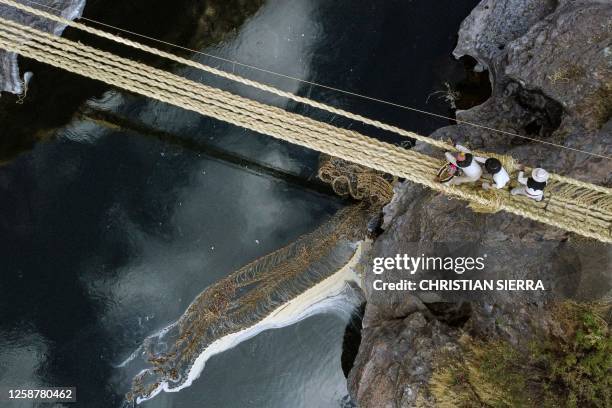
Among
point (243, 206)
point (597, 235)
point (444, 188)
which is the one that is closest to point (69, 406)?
point (243, 206)

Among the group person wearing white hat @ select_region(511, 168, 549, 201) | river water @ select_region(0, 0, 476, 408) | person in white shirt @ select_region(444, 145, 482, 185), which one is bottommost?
river water @ select_region(0, 0, 476, 408)

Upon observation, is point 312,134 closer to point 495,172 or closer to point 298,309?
point 495,172

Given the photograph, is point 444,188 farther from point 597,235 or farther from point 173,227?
point 173,227

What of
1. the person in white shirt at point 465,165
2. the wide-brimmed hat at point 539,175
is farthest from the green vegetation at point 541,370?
the person in white shirt at point 465,165

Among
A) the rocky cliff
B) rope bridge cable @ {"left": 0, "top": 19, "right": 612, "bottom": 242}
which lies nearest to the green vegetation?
the rocky cliff

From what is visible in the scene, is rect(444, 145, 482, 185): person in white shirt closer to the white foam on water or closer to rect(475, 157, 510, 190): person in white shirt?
rect(475, 157, 510, 190): person in white shirt

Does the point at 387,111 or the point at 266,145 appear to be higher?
the point at 387,111

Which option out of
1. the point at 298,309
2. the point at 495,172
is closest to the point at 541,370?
the point at 495,172

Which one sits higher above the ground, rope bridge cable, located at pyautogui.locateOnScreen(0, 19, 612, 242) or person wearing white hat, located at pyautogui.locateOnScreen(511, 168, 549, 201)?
person wearing white hat, located at pyautogui.locateOnScreen(511, 168, 549, 201)
